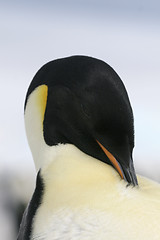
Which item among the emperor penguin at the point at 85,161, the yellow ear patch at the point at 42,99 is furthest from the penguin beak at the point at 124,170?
the yellow ear patch at the point at 42,99

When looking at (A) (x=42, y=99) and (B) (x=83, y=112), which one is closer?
(B) (x=83, y=112)

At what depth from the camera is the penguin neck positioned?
1.56 meters

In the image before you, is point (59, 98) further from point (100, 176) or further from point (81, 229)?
point (81, 229)

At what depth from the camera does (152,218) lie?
4.65ft


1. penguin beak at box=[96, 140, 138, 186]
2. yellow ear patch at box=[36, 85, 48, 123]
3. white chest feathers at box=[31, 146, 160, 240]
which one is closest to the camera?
white chest feathers at box=[31, 146, 160, 240]

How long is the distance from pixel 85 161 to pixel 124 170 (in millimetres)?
140

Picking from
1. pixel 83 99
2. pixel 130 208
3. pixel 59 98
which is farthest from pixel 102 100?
pixel 130 208

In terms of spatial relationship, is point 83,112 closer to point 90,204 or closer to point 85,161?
point 85,161

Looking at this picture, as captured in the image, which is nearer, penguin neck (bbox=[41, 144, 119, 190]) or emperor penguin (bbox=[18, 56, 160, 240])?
emperor penguin (bbox=[18, 56, 160, 240])

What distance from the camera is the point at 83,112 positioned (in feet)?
5.05

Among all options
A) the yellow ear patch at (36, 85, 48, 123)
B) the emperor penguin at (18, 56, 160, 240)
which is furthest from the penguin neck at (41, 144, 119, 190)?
the yellow ear patch at (36, 85, 48, 123)

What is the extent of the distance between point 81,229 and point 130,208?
15 cm

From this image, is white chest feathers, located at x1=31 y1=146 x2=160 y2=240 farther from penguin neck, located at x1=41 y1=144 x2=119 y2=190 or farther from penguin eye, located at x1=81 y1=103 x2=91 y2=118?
penguin eye, located at x1=81 y1=103 x2=91 y2=118

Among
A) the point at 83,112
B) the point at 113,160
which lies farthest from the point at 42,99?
the point at 113,160
